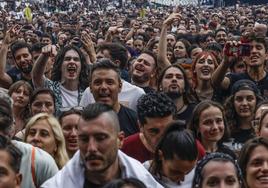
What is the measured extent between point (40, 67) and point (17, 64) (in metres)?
1.18

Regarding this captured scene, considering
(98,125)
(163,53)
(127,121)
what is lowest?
(127,121)

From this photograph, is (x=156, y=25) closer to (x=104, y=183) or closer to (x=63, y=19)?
(x=63, y=19)

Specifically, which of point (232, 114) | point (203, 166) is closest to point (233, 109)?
point (232, 114)

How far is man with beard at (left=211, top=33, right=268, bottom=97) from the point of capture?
683cm

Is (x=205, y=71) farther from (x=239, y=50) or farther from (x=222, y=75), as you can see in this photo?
(x=239, y=50)

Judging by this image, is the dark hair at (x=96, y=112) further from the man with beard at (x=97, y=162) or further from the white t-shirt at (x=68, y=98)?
the white t-shirt at (x=68, y=98)

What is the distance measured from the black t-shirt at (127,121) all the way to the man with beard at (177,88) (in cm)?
63

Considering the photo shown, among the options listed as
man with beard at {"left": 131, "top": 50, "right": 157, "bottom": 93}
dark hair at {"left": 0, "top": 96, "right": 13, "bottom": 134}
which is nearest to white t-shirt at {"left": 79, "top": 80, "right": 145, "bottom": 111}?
man with beard at {"left": 131, "top": 50, "right": 157, "bottom": 93}

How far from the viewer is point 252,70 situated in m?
7.28

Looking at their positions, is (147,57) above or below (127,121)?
above

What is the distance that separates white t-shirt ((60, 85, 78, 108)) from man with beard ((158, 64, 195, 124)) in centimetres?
88

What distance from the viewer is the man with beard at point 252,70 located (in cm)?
683

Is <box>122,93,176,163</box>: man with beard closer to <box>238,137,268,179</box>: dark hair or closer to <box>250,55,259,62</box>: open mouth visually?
A: <box>238,137,268,179</box>: dark hair

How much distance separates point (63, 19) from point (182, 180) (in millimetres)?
19567
